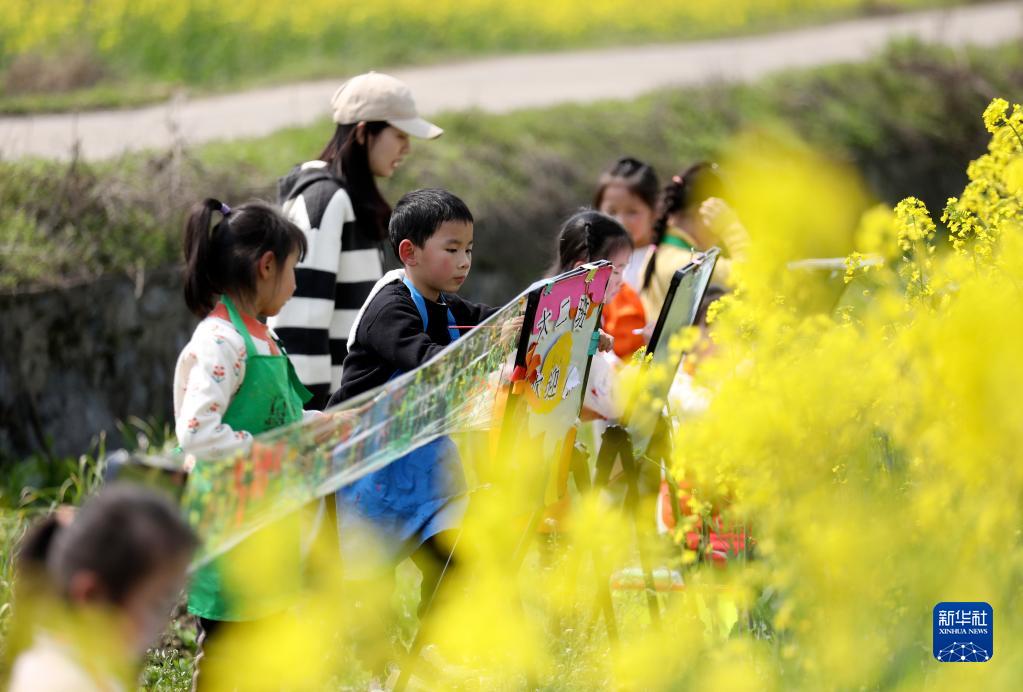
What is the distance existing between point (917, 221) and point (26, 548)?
6.53 ft

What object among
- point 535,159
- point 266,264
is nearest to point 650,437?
point 266,264

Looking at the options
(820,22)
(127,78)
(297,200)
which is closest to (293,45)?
(127,78)

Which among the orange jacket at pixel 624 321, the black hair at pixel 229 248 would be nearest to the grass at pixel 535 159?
the orange jacket at pixel 624 321

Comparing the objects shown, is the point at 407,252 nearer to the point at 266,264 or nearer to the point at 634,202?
the point at 266,264

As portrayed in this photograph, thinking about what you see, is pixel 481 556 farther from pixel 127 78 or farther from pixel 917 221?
pixel 127 78

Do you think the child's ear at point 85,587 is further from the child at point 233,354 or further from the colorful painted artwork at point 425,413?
the child at point 233,354

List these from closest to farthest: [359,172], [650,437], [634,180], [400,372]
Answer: [400,372] < [650,437] < [359,172] < [634,180]

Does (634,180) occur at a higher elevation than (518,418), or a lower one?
higher

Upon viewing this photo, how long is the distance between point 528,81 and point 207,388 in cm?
887

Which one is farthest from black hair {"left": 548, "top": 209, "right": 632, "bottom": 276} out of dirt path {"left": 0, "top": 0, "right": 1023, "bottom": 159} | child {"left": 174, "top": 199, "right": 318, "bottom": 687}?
dirt path {"left": 0, "top": 0, "right": 1023, "bottom": 159}

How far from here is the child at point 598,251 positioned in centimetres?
380

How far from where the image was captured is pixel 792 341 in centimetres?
263

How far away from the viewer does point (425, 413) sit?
285 cm

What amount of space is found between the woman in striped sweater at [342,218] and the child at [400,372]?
21.6 inches
